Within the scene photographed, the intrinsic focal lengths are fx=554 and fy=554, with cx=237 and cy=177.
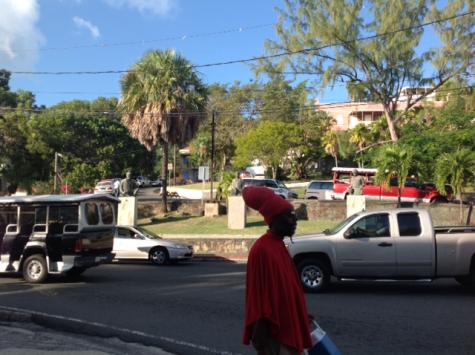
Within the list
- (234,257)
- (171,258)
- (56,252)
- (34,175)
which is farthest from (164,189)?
(34,175)

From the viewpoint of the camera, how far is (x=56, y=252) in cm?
1291

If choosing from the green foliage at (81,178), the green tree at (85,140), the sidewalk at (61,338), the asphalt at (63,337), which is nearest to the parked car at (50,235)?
the asphalt at (63,337)

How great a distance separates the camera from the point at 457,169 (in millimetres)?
21781

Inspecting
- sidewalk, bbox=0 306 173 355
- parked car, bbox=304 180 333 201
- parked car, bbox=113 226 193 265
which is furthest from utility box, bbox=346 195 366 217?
sidewalk, bbox=0 306 173 355

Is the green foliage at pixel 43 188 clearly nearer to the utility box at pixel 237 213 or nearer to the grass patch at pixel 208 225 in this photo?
the grass patch at pixel 208 225

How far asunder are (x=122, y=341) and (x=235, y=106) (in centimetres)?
6176

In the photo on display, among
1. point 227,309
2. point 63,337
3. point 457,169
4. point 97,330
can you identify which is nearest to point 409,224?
point 227,309

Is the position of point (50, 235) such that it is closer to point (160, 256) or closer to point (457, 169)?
point (160, 256)

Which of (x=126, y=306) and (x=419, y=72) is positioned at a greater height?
(x=419, y=72)

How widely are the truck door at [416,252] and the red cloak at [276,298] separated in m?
7.57

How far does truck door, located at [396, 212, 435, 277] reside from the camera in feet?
35.1

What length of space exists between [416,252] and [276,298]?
7.84 meters

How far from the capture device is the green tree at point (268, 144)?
55.1 metres

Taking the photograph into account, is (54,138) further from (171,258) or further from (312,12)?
(171,258)
